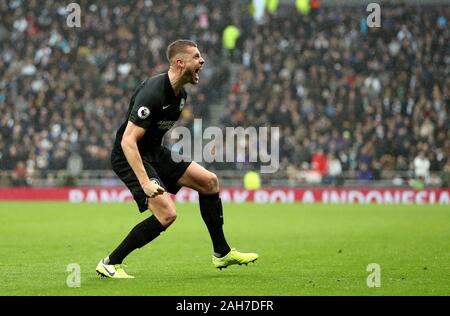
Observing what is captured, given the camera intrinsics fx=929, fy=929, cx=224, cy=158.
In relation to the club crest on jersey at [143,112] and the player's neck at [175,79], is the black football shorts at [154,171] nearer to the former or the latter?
the club crest on jersey at [143,112]

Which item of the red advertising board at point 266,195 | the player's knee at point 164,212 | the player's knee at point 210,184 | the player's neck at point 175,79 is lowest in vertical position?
the red advertising board at point 266,195

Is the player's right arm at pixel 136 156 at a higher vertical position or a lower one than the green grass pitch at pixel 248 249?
higher

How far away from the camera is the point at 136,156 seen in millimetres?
8508

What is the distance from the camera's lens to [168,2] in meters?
31.2

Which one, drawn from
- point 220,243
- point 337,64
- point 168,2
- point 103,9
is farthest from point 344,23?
point 220,243

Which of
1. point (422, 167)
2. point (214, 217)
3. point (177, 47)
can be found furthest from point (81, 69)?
point (177, 47)

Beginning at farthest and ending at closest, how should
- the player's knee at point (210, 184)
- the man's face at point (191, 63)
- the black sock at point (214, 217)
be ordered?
the black sock at point (214, 217) → the player's knee at point (210, 184) → the man's face at point (191, 63)

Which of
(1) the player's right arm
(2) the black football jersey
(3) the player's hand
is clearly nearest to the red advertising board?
(2) the black football jersey

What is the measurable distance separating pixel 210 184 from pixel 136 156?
1.08 meters

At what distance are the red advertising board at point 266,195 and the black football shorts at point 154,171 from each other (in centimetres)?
1663

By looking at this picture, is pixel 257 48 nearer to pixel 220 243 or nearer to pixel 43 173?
pixel 43 173

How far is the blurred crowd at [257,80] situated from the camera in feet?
87.2

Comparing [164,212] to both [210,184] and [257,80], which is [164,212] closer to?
[210,184]

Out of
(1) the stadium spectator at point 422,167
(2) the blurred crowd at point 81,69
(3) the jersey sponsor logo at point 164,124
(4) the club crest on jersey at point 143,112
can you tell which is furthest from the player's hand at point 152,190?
(2) the blurred crowd at point 81,69
